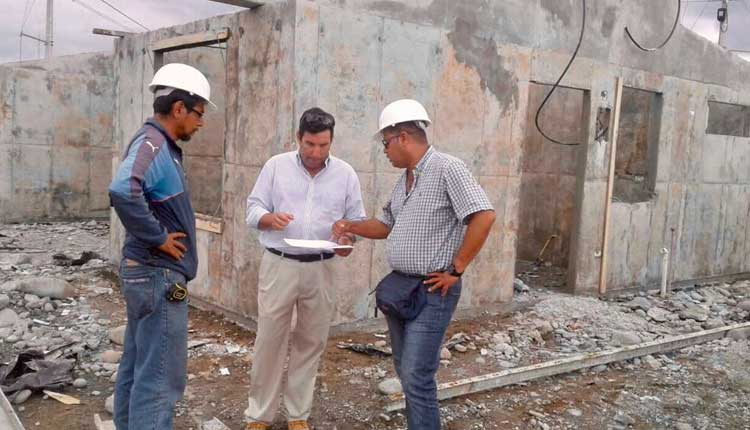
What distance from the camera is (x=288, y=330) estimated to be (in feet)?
12.8

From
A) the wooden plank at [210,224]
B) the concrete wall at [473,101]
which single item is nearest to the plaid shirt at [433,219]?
the concrete wall at [473,101]

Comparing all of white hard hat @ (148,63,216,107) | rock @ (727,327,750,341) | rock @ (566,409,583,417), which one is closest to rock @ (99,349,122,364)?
white hard hat @ (148,63,216,107)

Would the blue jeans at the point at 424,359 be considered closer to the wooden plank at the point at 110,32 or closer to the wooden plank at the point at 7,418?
the wooden plank at the point at 7,418

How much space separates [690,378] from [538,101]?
243 inches

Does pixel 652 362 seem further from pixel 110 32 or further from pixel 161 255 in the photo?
pixel 110 32

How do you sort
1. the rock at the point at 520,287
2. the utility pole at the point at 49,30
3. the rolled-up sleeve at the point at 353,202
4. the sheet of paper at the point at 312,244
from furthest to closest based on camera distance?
the utility pole at the point at 49,30 < the rock at the point at 520,287 < the rolled-up sleeve at the point at 353,202 < the sheet of paper at the point at 312,244

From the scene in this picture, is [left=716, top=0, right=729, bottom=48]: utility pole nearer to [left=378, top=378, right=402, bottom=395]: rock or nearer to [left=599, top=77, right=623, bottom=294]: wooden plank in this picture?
[left=599, top=77, right=623, bottom=294]: wooden plank

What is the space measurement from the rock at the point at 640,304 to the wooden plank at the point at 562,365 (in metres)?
1.17

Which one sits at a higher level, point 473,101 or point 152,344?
point 473,101

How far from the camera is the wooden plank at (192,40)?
634cm

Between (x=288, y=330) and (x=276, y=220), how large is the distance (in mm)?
737

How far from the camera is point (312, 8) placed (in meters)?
5.58

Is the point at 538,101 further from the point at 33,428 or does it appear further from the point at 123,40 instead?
the point at 33,428

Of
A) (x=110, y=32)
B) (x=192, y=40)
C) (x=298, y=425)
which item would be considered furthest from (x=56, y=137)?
(x=298, y=425)
